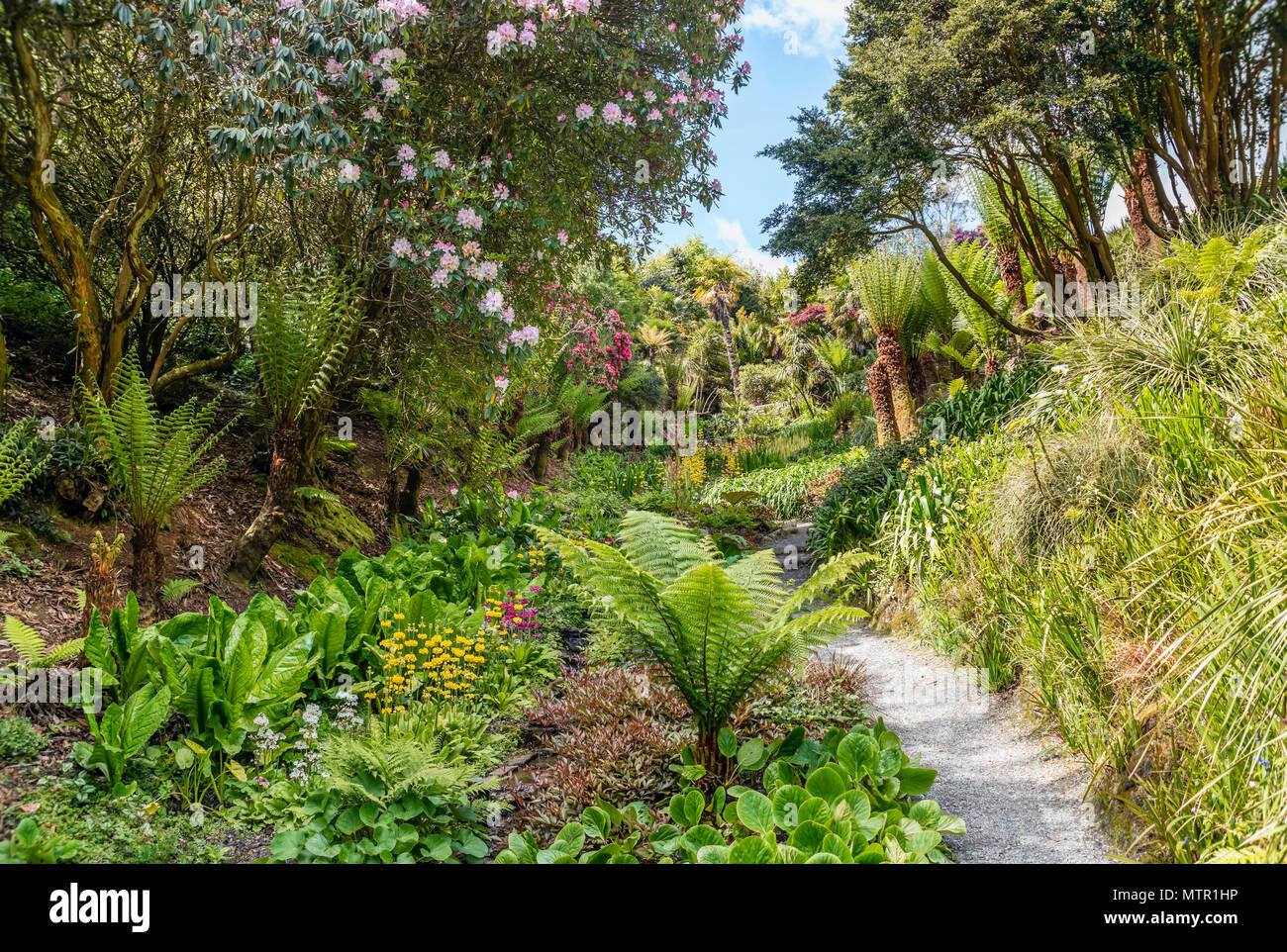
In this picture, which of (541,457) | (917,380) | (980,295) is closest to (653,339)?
(917,380)

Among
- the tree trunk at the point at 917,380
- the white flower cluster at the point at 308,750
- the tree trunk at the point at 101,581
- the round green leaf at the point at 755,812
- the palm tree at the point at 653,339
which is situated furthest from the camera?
the palm tree at the point at 653,339

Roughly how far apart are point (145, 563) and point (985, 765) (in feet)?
10.3

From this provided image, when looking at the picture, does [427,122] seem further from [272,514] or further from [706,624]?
[706,624]

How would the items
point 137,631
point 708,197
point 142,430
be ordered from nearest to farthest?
point 137,631
point 142,430
point 708,197

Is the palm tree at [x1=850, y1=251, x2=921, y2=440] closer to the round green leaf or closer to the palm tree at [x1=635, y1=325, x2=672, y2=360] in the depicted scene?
the round green leaf

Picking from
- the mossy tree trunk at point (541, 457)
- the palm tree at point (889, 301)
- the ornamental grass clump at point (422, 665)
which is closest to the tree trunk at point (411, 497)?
the ornamental grass clump at point (422, 665)

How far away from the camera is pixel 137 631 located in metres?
2.28

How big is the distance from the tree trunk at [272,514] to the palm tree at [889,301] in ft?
19.6

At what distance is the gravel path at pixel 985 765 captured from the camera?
206 centimetres

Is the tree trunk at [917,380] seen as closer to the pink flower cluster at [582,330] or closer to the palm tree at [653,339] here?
the pink flower cluster at [582,330]
